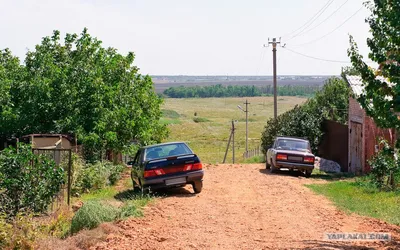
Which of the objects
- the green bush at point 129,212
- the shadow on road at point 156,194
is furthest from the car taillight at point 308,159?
the green bush at point 129,212

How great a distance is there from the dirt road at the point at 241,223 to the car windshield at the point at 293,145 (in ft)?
19.7

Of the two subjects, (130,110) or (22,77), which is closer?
(22,77)

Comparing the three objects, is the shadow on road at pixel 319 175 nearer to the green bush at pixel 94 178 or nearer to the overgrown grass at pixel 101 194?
the green bush at pixel 94 178

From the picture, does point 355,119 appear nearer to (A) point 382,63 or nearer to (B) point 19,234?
(A) point 382,63

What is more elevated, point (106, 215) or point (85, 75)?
point (85, 75)

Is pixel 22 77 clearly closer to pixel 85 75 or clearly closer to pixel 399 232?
pixel 85 75

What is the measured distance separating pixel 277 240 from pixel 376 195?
768 centimetres

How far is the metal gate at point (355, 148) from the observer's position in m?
26.0

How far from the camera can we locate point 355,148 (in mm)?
26953

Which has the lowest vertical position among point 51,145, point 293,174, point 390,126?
point 293,174

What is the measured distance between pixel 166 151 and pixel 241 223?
5.17m

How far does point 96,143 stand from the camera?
23031mm

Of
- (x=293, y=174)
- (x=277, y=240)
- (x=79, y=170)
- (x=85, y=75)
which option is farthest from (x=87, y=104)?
(x=277, y=240)

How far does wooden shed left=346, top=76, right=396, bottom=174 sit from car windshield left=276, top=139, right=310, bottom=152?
241cm
